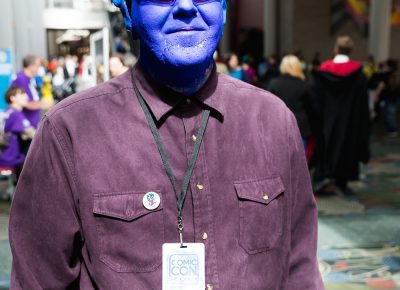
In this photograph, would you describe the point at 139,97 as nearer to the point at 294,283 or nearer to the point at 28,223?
the point at 28,223

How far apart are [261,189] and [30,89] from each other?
27.0 ft

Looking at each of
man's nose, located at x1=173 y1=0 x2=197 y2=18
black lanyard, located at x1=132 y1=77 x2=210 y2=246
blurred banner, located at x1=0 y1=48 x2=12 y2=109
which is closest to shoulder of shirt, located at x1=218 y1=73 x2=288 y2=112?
black lanyard, located at x1=132 y1=77 x2=210 y2=246

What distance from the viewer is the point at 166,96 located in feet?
5.11

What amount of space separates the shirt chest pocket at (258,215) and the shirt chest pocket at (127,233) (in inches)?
8.1

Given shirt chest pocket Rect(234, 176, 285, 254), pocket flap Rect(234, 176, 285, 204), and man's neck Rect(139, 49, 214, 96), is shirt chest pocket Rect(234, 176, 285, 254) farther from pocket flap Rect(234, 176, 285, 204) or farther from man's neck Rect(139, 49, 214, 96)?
man's neck Rect(139, 49, 214, 96)

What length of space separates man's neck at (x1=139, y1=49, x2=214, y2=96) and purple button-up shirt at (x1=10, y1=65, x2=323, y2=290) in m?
0.02

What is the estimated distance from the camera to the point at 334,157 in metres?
7.90

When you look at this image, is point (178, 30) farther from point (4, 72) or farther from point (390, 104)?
point (390, 104)

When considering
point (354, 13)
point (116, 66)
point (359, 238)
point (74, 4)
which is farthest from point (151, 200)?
point (354, 13)

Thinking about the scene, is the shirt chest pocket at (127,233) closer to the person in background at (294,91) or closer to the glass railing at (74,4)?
the person in background at (294,91)

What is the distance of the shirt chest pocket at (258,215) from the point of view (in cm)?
152

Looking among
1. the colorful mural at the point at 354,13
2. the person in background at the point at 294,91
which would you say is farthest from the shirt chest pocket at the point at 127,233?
the colorful mural at the point at 354,13

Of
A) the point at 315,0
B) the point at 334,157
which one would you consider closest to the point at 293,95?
the point at 334,157

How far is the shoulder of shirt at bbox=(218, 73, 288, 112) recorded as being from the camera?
163 centimetres
